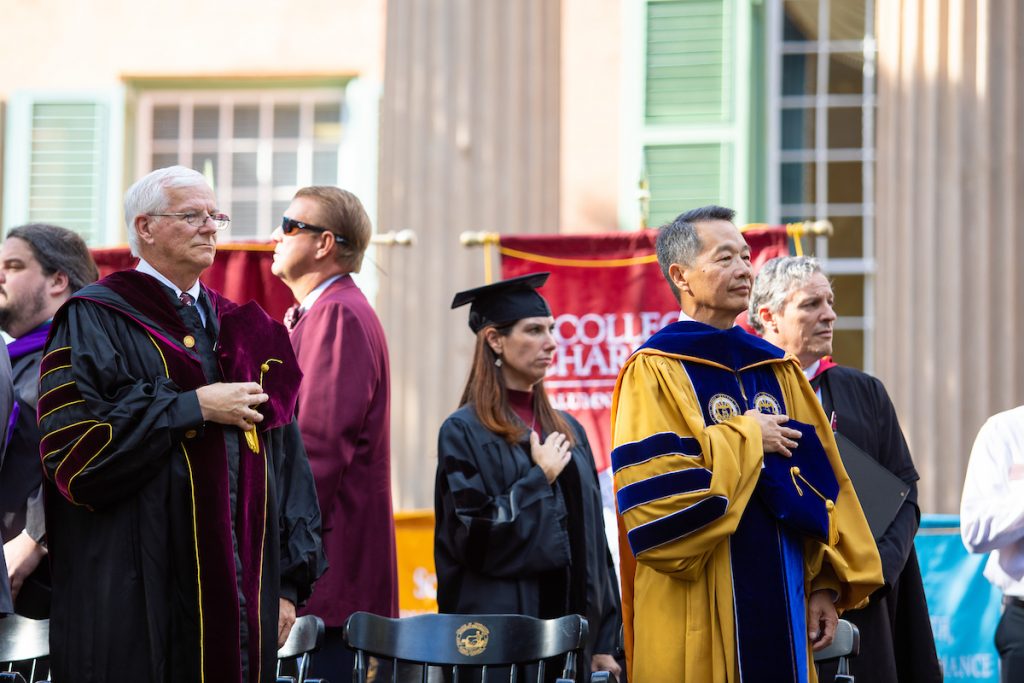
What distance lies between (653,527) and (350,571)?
4.80ft

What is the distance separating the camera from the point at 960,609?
6320mm

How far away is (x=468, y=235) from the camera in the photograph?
7.11m

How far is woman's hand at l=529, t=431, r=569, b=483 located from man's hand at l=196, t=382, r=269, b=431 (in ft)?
3.93

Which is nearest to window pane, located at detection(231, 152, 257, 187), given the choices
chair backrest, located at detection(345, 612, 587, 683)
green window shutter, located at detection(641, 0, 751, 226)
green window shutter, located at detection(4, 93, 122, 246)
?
green window shutter, located at detection(4, 93, 122, 246)

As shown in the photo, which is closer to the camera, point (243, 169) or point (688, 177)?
point (688, 177)

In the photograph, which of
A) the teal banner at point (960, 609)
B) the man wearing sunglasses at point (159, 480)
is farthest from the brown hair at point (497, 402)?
the teal banner at point (960, 609)

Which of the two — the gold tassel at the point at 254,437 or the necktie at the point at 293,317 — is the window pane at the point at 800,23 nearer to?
the necktie at the point at 293,317

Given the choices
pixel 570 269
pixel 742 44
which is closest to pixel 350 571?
pixel 570 269

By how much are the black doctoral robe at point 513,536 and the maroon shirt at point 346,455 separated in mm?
307

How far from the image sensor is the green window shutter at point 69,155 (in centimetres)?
1009

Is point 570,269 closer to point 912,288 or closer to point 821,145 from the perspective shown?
point 912,288

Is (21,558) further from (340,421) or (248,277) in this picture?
(248,277)

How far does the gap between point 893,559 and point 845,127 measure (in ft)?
15.5

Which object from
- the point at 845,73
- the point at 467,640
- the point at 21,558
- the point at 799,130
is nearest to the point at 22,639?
the point at 21,558
